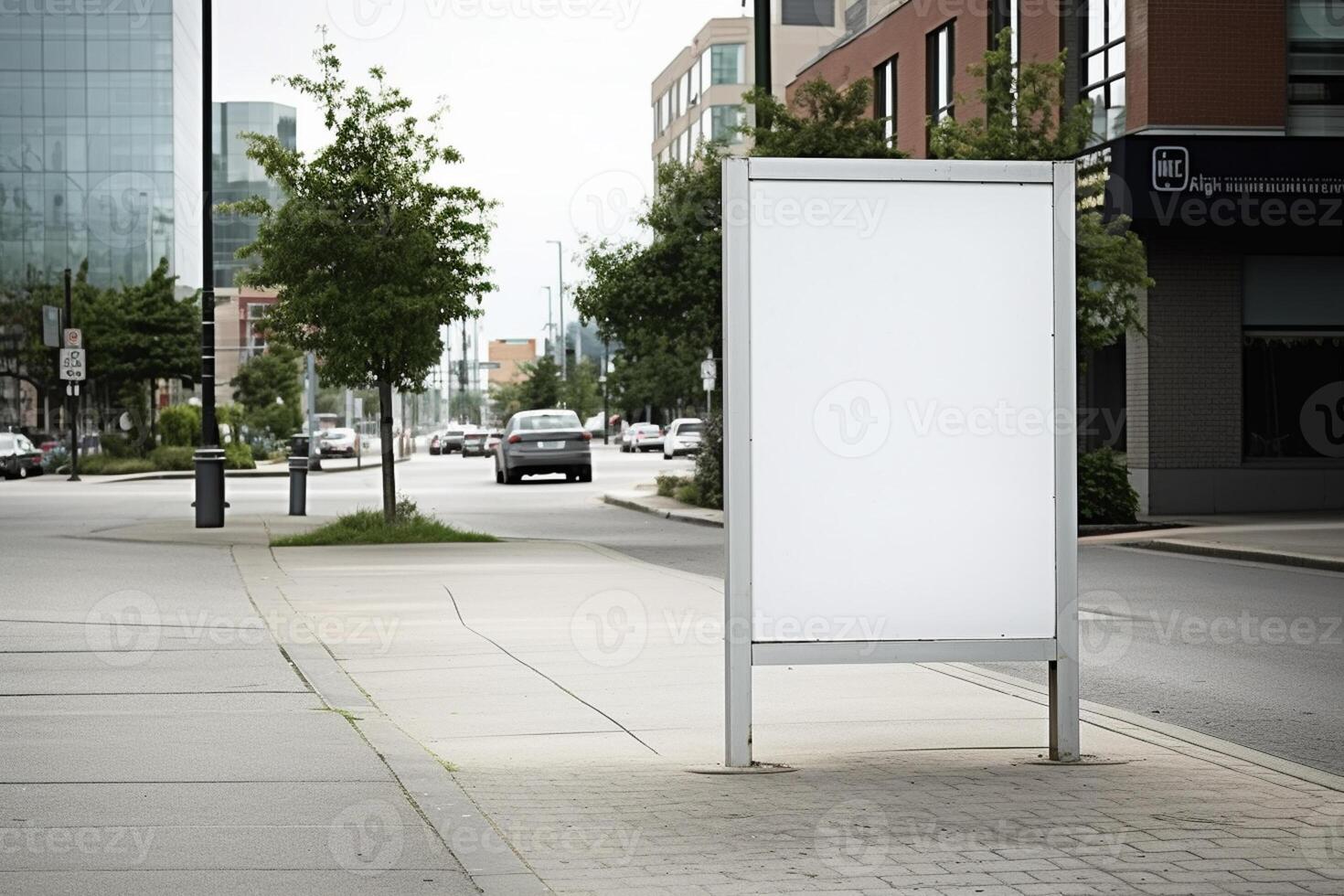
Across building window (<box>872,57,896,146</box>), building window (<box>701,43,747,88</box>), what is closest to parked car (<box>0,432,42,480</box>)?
building window (<box>872,57,896,146</box>)

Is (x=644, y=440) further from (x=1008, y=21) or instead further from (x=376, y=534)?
(x=376, y=534)

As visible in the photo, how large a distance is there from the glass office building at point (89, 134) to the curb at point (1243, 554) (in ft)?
245

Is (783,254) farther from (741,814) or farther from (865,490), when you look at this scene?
(741,814)

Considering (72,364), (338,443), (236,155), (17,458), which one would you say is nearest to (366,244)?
(72,364)

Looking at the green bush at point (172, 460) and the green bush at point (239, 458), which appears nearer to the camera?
the green bush at point (239, 458)

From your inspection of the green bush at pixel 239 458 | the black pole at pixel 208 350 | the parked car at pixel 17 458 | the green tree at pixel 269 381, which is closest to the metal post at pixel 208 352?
the black pole at pixel 208 350

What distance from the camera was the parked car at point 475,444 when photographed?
7638 cm

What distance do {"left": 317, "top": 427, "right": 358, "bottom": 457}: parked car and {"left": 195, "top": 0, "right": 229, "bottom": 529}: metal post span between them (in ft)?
134

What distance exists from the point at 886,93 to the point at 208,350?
678 inches

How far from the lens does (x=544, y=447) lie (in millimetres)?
40094

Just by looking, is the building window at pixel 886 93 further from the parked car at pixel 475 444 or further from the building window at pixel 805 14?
the building window at pixel 805 14

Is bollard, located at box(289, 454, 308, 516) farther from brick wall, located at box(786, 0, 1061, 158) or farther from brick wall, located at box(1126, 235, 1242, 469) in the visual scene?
brick wall, located at box(1126, 235, 1242, 469)

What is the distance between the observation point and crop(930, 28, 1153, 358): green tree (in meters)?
22.1

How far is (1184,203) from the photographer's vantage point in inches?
935
